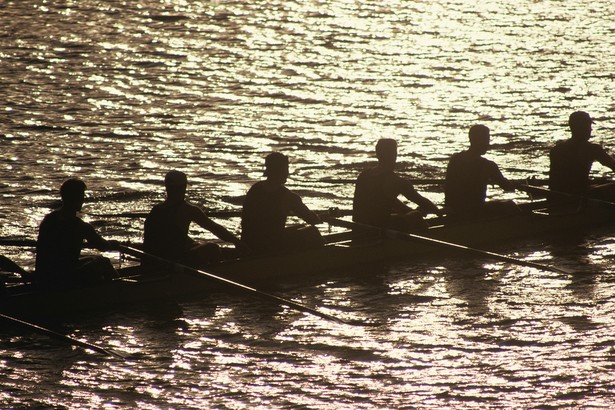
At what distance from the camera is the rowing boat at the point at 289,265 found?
14516 mm

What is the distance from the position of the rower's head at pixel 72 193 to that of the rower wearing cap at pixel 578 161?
7670 mm

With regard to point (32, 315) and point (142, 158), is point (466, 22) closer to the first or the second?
point (142, 158)

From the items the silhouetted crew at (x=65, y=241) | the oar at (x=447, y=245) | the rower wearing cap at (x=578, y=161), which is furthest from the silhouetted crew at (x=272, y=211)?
the rower wearing cap at (x=578, y=161)

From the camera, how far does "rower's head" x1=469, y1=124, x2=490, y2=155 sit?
17.3 metres

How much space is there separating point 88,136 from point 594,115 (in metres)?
11.4

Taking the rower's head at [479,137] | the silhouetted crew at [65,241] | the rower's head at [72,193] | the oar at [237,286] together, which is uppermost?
the rower's head at [479,137]

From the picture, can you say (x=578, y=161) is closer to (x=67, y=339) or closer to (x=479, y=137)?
(x=479, y=137)

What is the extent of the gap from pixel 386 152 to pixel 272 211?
181cm

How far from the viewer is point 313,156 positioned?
2564 cm

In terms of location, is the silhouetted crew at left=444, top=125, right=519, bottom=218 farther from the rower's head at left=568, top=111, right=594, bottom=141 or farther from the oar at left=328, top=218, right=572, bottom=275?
the rower's head at left=568, top=111, right=594, bottom=141

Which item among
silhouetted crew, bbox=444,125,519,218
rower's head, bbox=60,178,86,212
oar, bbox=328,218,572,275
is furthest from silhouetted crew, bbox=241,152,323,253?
rower's head, bbox=60,178,86,212

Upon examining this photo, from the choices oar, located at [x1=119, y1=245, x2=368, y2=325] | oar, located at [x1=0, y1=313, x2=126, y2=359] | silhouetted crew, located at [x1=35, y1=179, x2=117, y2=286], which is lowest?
oar, located at [x1=0, y1=313, x2=126, y2=359]

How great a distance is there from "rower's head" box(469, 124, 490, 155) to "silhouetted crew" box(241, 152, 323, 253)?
101 inches

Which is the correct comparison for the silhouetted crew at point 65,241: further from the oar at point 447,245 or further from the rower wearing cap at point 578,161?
the rower wearing cap at point 578,161
